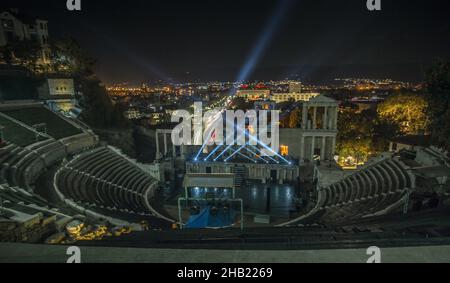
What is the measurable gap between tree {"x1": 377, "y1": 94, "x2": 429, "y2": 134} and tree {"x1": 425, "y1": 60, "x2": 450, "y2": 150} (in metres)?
18.4

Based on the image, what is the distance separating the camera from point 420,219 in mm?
11336

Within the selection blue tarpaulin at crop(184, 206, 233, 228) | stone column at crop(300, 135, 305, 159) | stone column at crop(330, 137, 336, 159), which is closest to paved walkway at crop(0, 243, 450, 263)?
blue tarpaulin at crop(184, 206, 233, 228)

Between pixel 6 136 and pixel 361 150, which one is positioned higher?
pixel 6 136

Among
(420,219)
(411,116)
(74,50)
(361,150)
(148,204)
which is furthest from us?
(74,50)

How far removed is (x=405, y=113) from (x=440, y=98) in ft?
71.0

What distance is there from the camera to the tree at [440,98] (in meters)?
18.5

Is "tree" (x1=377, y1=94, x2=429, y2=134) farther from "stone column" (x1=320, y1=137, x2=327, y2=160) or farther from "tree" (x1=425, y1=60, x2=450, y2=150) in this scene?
"tree" (x1=425, y1=60, x2=450, y2=150)

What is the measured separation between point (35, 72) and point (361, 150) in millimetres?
48681

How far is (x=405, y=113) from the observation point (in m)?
39.2

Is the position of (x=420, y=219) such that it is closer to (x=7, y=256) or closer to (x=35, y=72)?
(x=7, y=256)

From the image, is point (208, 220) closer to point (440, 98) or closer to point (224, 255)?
point (224, 255)

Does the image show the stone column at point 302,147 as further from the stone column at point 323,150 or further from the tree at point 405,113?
the tree at point 405,113
